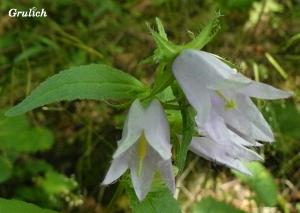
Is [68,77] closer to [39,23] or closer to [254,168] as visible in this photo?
[254,168]

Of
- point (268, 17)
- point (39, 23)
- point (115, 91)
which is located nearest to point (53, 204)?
point (39, 23)

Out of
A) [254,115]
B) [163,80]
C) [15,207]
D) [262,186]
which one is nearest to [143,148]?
[163,80]

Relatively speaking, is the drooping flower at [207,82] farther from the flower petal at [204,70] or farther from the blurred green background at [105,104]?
the blurred green background at [105,104]

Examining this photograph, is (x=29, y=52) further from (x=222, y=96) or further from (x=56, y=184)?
(x=222, y=96)

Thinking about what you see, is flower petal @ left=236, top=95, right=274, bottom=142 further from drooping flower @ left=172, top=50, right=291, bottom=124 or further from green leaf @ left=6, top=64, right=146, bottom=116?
green leaf @ left=6, top=64, right=146, bottom=116

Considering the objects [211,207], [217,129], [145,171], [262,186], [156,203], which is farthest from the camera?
[262,186]
